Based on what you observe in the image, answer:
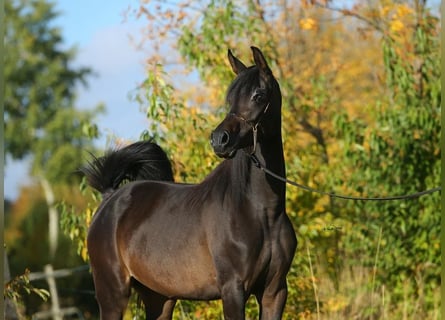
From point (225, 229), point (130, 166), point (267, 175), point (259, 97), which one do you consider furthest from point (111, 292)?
point (259, 97)

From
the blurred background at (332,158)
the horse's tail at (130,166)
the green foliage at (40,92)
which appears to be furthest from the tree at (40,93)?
the horse's tail at (130,166)

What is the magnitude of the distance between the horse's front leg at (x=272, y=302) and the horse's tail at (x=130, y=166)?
2058mm

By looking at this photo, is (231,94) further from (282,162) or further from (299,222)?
(299,222)

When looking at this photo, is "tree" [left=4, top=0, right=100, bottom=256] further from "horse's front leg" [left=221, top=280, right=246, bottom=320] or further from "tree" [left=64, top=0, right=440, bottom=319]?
"horse's front leg" [left=221, top=280, right=246, bottom=320]

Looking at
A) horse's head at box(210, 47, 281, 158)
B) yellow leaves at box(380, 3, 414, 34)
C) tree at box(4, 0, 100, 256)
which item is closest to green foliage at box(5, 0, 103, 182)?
tree at box(4, 0, 100, 256)

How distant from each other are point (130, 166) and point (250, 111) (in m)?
2.22

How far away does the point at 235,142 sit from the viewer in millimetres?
5219

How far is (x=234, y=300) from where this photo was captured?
5406 millimetres

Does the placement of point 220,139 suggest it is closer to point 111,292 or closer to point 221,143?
point 221,143

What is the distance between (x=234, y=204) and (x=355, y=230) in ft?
18.3

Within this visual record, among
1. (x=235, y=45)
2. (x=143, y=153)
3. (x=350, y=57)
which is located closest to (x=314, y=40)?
(x=350, y=57)

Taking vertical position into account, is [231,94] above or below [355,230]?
above

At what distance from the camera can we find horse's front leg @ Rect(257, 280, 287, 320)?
552 centimetres

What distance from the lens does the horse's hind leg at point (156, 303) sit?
670cm
